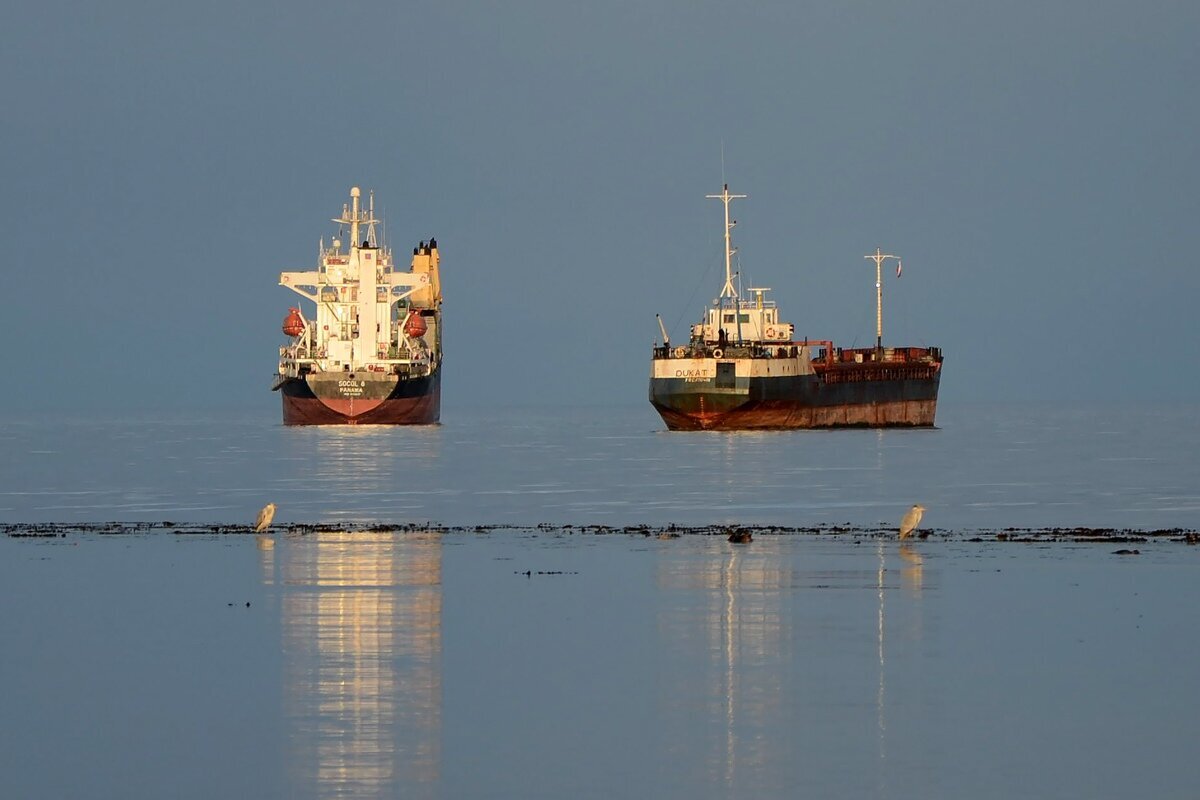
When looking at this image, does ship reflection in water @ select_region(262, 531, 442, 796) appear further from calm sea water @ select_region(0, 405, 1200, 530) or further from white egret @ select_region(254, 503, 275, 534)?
calm sea water @ select_region(0, 405, 1200, 530)

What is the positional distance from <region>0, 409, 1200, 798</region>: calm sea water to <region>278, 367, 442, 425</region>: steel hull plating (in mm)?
73570

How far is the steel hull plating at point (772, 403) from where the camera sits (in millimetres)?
101938

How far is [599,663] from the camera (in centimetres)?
2148

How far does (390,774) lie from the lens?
15703mm

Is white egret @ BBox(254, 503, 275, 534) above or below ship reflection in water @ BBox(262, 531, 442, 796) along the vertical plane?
above

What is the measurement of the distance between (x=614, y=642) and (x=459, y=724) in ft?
18.0

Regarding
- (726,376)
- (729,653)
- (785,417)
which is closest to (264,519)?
(729,653)

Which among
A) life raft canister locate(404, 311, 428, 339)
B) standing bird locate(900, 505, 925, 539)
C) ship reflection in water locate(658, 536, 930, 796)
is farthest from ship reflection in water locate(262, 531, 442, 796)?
life raft canister locate(404, 311, 428, 339)

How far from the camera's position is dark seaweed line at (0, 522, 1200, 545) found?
37.9m

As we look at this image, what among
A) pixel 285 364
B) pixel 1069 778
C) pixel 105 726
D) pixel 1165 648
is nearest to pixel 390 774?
pixel 105 726

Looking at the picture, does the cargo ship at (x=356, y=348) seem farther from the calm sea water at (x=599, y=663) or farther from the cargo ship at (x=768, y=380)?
the calm sea water at (x=599, y=663)

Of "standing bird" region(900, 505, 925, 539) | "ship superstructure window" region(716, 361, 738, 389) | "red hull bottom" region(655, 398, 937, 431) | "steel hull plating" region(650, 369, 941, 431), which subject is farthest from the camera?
"red hull bottom" region(655, 398, 937, 431)

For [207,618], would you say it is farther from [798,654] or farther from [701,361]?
[701,361]

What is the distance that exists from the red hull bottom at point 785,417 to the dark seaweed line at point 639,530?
61138 mm
